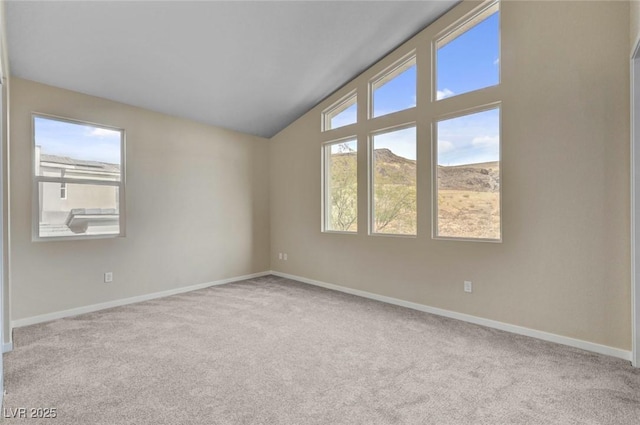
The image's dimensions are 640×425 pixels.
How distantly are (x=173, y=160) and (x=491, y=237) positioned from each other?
423cm

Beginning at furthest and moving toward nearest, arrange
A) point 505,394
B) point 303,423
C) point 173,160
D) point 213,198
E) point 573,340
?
point 213,198, point 173,160, point 573,340, point 505,394, point 303,423

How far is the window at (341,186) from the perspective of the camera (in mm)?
4625

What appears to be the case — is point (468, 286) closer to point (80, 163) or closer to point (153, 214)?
point (153, 214)

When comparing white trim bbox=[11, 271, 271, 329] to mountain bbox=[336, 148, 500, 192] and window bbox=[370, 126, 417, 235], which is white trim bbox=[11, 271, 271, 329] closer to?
window bbox=[370, 126, 417, 235]

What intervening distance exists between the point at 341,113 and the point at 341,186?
1.15 m

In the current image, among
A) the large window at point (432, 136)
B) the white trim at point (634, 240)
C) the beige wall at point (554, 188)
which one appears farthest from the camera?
the large window at point (432, 136)

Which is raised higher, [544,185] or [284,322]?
[544,185]

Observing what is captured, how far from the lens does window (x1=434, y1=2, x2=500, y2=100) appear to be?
3.31 metres

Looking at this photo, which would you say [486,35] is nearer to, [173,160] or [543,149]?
[543,149]

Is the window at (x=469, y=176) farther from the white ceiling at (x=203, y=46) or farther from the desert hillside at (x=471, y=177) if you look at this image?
the white ceiling at (x=203, y=46)

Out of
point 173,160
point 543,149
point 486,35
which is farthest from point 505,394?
point 173,160

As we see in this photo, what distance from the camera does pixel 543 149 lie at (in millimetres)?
2920

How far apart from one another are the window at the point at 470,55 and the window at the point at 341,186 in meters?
1.48

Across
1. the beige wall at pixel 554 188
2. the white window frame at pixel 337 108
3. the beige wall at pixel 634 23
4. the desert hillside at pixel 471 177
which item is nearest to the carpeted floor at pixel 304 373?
the beige wall at pixel 554 188
